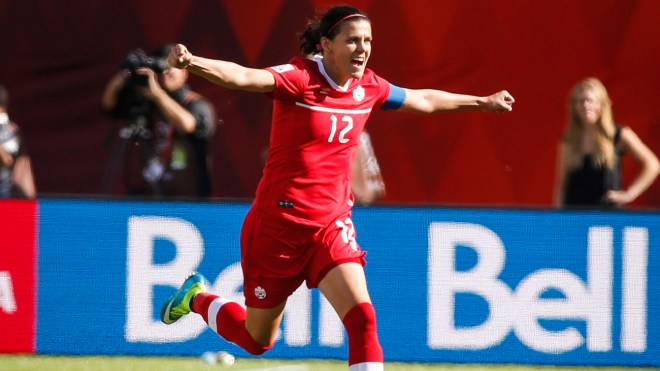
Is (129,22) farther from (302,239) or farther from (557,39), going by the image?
(302,239)

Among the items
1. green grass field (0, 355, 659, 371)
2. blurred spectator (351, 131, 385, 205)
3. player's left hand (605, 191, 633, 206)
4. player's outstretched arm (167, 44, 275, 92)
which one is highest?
player's outstretched arm (167, 44, 275, 92)

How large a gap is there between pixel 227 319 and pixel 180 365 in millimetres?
1033

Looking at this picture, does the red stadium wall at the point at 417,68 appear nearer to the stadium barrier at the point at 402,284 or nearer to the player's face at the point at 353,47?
the stadium barrier at the point at 402,284

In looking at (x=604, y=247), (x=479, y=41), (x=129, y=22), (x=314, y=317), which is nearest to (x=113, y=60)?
(x=129, y=22)

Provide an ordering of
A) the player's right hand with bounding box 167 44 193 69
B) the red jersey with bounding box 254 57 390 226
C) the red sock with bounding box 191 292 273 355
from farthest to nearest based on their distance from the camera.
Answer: the red sock with bounding box 191 292 273 355
the red jersey with bounding box 254 57 390 226
the player's right hand with bounding box 167 44 193 69

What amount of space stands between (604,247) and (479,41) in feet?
11.7

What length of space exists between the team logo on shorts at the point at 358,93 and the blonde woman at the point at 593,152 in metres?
2.88

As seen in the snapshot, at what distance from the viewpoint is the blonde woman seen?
9070 mm

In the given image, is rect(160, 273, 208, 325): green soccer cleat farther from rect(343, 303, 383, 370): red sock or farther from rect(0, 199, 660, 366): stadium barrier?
rect(343, 303, 383, 370): red sock

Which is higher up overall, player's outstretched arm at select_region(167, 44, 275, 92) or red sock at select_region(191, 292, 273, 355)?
player's outstretched arm at select_region(167, 44, 275, 92)

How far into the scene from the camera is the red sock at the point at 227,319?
23.3ft

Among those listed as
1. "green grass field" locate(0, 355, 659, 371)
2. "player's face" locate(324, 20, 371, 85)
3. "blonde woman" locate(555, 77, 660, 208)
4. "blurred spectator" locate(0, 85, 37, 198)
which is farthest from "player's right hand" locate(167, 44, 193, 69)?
"blurred spectator" locate(0, 85, 37, 198)

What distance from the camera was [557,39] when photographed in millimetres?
11523

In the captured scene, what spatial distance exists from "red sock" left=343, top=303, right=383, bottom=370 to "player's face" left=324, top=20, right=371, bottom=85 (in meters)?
1.18
